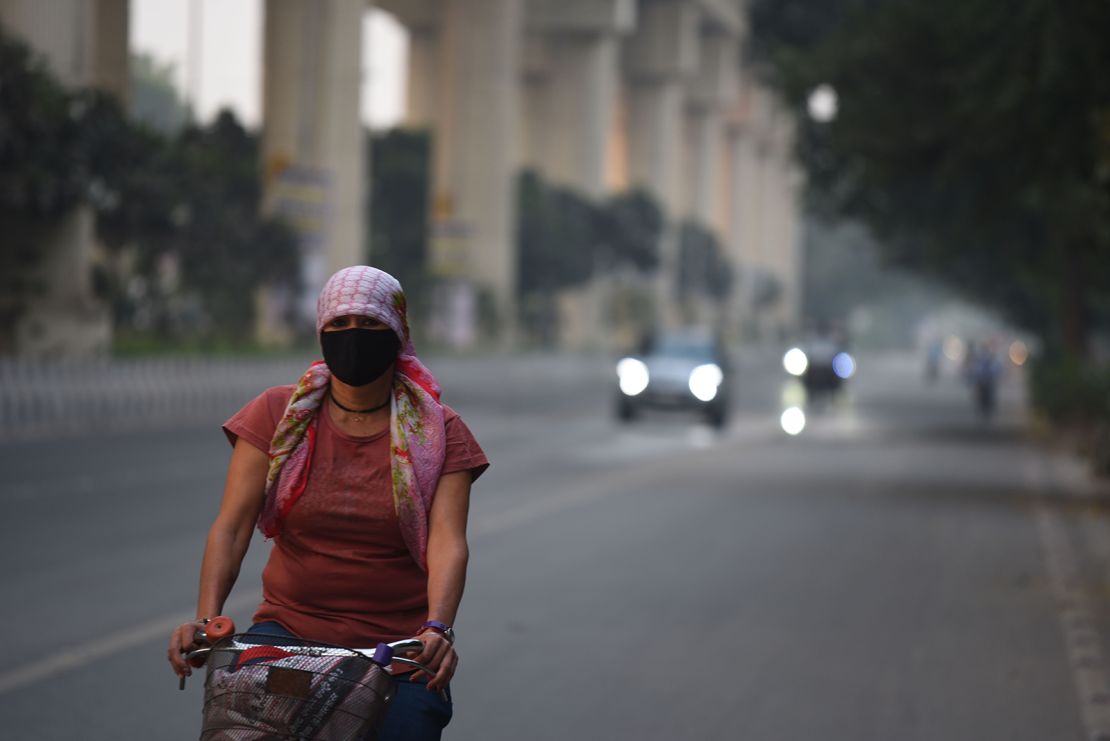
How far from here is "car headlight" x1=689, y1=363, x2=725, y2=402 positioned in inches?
1415

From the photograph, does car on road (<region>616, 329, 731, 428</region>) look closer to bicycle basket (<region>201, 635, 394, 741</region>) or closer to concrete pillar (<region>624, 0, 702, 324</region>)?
bicycle basket (<region>201, 635, 394, 741</region>)

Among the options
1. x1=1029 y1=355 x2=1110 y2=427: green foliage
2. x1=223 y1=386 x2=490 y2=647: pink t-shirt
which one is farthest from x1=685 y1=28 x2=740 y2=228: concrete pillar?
x1=223 y1=386 x2=490 y2=647: pink t-shirt

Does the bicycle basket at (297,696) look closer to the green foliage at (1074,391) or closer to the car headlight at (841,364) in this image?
the green foliage at (1074,391)

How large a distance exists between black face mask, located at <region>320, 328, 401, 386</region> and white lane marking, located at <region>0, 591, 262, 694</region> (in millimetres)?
4344

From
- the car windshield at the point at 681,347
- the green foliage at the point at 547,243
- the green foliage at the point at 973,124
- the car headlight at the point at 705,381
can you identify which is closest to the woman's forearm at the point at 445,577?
the green foliage at the point at 973,124

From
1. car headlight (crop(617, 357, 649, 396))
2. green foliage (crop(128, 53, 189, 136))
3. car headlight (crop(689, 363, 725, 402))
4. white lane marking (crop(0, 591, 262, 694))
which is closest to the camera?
white lane marking (crop(0, 591, 262, 694))

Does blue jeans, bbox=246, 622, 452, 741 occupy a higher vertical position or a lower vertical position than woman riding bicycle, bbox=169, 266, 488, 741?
lower

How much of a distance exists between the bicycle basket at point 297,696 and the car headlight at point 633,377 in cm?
3223

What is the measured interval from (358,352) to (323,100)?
5140cm

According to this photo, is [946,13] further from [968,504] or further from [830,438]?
[830,438]

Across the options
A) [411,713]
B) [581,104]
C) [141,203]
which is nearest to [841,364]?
[141,203]

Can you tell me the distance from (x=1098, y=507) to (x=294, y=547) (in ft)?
57.7

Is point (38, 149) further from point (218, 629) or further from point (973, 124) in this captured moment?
point (218, 629)

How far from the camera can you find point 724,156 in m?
129
